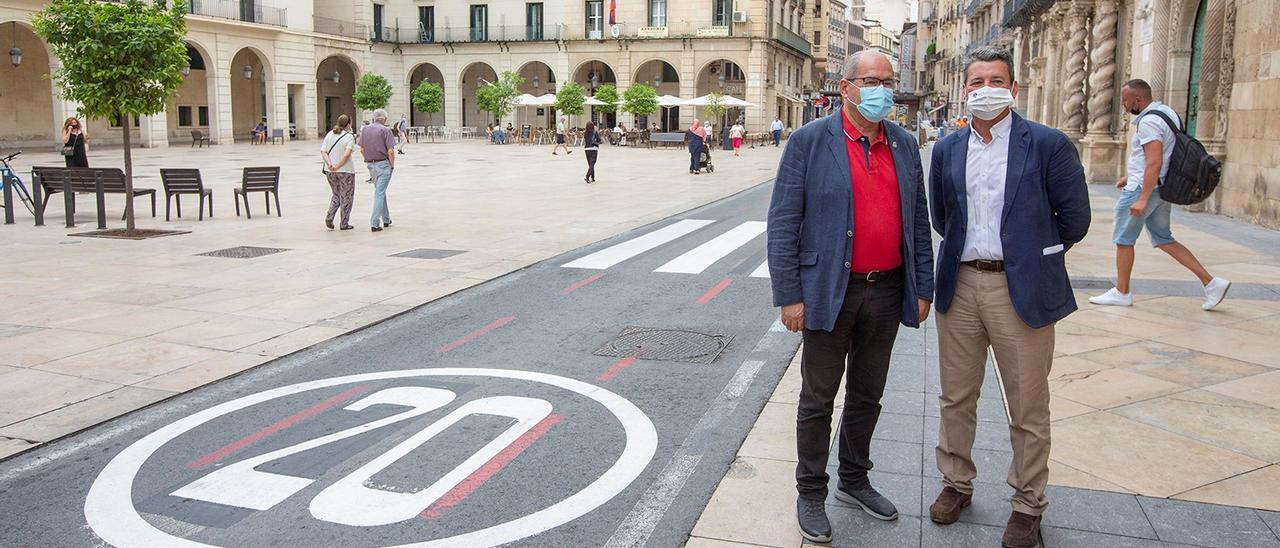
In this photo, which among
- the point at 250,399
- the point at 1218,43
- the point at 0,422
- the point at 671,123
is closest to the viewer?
the point at 0,422

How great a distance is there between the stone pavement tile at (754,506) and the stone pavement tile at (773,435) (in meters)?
0.10

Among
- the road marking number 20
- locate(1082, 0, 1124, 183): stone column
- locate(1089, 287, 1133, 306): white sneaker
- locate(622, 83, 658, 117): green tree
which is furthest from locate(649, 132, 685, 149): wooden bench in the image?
the road marking number 20

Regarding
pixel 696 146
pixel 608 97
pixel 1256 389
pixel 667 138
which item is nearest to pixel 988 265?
pixel 1256 389

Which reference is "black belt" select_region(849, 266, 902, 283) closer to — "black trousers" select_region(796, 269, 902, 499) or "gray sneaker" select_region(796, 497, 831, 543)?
"black trousers" select_region(796, 269, 902, 499)

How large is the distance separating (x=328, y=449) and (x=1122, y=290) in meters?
6.22

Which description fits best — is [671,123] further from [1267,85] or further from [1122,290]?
[1122,290]

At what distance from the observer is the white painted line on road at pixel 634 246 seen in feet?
35.1

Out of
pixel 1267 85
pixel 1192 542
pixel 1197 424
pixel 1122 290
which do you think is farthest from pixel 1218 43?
pixel 1192 542

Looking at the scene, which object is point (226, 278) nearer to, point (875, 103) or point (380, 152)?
point (380, 152)

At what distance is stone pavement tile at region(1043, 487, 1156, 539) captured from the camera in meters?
3.77

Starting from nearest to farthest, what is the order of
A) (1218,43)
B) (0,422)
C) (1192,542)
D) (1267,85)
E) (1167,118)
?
(1192,542) < (0,422) < (1167,118) < (1267,85) < (1218,43)

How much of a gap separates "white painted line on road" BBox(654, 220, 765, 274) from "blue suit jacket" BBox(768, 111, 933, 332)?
648 cm

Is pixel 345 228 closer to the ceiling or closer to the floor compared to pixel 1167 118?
closer to the floor

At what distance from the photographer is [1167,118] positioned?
23.8ft
